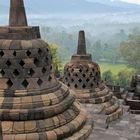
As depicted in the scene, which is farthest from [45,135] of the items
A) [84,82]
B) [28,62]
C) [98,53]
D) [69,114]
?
[98,53]

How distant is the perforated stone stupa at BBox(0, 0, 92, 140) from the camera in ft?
28.4

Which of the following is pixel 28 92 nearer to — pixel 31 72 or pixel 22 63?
pixel 31 72

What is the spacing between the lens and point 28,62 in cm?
902

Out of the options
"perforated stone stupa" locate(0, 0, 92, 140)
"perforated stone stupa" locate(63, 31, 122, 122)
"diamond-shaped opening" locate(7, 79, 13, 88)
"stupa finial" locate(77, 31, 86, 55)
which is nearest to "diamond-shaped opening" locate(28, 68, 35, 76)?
"perforated stone stupa" locate(0, 0, 92, 140)

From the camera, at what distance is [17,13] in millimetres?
9305

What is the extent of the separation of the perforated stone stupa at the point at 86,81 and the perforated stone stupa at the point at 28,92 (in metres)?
5.34

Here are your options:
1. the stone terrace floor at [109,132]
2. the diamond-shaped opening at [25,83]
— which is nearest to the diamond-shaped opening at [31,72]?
the diamond-shaped opening at [25,83]

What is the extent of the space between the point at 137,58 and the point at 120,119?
60.8 m

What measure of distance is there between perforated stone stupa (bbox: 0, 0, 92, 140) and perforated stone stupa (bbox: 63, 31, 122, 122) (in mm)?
5338

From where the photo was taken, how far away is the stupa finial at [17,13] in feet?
30.5

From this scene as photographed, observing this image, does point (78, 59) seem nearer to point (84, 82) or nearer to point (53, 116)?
point (84, 82)

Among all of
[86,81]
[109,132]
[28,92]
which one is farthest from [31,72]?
[86,81]

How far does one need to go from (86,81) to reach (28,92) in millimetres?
6208

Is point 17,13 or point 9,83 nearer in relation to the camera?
point 9,83
